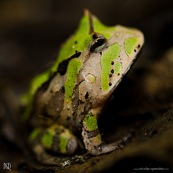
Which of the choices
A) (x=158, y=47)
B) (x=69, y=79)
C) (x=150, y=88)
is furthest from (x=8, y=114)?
(x=158, y=47)

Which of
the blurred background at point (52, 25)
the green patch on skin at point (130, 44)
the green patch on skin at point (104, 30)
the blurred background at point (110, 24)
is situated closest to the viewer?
the green patch on skin at point (130, 44)

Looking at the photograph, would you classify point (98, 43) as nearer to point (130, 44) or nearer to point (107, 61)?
point (107, 61)

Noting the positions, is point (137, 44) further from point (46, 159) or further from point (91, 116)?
point (46, 159)

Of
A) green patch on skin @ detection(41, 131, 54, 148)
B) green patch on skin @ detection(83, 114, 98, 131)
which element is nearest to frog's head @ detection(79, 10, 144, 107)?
green patch on skin @ detection(83, 114, 98, 131)

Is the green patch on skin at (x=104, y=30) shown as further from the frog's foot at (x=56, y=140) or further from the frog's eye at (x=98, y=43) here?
the frog's foot at (x=56, y=140)

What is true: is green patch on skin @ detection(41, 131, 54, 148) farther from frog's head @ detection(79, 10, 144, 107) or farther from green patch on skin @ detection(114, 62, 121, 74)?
green patch on skin @ detection(114, 62, 121, 74)

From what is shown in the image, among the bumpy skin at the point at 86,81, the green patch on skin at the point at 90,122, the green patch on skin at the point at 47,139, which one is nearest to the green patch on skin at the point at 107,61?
the bumpy skin at the point at 86,81

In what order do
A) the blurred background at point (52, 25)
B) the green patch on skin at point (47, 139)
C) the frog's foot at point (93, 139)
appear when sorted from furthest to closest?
the blurred background at point (52, 25)
the green patch on skin at point (47, 139)
the frog's foot at point (93, 139)
